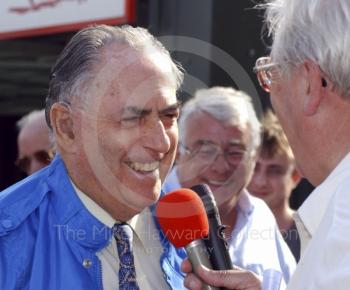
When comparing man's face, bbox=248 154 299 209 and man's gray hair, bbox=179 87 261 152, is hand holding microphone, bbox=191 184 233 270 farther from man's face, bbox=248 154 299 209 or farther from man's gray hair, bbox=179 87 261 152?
man's face, bbox=248 154 299 209

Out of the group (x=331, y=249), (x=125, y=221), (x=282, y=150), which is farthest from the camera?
(x=282, y=150)

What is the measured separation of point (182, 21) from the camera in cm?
638

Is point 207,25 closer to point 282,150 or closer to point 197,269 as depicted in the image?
point 282,150

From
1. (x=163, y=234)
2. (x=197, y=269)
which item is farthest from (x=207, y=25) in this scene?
(x=197, y=269)

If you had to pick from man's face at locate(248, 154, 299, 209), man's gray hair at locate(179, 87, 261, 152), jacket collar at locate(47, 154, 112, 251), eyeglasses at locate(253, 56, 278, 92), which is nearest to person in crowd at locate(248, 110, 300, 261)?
man's face at locate(248, 154, 299, 209)

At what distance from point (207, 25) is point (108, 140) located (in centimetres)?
378

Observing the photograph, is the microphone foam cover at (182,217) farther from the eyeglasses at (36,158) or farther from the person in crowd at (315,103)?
the eyeglasses at (36,158)

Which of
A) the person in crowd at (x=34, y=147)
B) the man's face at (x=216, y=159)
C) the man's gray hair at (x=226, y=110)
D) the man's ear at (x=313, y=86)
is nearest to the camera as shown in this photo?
the man's ear at (x=313, y=86)

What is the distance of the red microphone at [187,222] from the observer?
239 centimetres

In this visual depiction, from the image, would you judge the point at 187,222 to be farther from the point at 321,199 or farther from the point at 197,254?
the point at 321,199

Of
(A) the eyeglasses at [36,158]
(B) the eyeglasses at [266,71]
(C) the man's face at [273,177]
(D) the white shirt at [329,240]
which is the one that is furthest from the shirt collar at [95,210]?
(C) the man's face at [273,177]

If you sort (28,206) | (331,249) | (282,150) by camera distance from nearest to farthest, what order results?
(331,249)
(28,206)
(282,150)

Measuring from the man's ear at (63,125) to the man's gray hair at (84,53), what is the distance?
0.10 feet

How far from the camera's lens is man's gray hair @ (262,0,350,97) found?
6.41 ft
